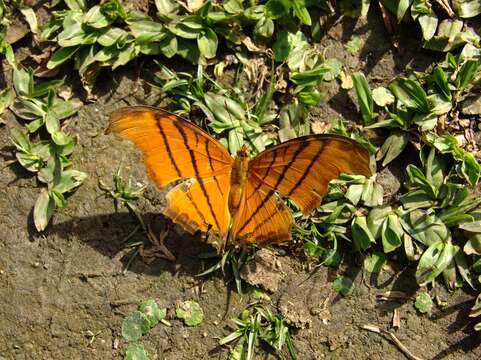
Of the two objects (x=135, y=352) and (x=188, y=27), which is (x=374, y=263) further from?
(x=188, y=27)

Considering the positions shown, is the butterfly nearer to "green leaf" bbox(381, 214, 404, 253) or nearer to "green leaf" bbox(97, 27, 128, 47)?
"green leaf" bbox(381, 214, 404, 253)

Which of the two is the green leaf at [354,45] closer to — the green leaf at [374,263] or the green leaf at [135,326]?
the green leaf at [374,263]

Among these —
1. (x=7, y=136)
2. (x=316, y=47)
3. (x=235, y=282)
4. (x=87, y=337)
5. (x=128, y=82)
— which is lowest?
(x=87, y=337)

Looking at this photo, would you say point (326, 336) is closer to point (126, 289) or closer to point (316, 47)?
point (126, 289)

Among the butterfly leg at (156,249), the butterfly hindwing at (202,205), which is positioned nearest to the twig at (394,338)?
the butterfly hindwing at (202,205)

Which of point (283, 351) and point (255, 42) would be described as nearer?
point (283, 351)

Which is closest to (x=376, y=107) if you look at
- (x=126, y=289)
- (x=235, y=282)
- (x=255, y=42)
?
(x=255, y=42)

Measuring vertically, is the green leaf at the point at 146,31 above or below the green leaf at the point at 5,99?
above
